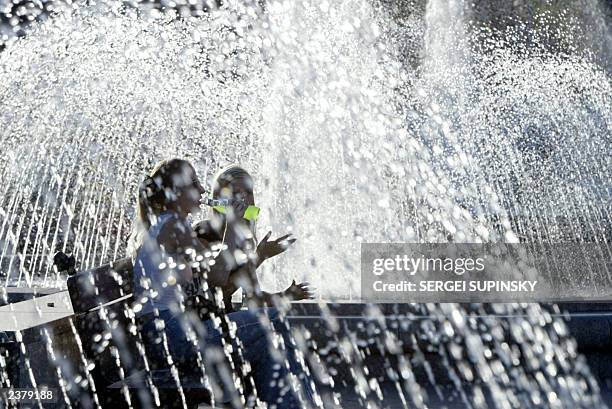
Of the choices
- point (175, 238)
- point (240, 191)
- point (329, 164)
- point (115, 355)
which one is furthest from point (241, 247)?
point (329, 164)

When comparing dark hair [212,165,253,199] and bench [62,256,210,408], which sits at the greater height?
dark hair [212,165,253,199]

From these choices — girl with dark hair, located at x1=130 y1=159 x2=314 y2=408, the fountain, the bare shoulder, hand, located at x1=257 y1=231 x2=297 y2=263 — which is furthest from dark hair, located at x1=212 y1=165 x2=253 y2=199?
the fountain

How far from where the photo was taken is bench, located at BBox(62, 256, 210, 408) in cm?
341

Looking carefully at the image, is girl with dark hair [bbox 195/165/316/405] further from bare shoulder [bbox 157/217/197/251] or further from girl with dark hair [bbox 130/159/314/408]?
bare shoulder [bbox 157/217/197/251]

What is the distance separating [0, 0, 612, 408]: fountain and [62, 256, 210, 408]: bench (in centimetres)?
1

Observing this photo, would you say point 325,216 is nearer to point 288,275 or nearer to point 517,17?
point 288,275

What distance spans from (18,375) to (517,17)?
28.2 m

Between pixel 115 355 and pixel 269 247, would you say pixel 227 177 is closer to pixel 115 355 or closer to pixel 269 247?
pixel 269 247

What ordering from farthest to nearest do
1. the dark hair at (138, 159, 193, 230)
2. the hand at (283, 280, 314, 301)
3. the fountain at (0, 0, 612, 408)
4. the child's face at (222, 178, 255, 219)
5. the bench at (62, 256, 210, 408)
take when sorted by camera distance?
the fountain at (0, 0, 612, 408) → the child's face at (222, 178, 255, 219) → the hand at (283, 280, 314, 301) → the dark hair at (138, 159, 193, 230) → the bench at (62, 256, 210, 408)

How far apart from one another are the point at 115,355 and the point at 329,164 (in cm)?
627

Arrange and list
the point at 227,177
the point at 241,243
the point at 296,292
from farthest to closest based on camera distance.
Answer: the point at 227,177 < the point at 241,243 < the point at 296,292

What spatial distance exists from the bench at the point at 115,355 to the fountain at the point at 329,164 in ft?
0.05

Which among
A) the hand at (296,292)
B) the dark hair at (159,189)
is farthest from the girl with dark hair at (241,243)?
the dark hair at (159,189)

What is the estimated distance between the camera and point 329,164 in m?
9.66
